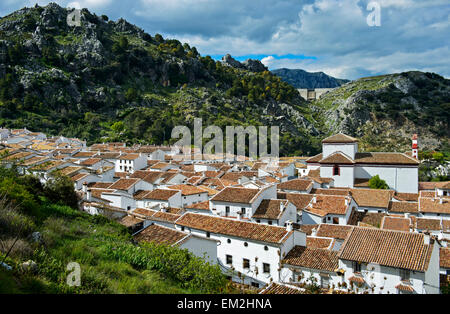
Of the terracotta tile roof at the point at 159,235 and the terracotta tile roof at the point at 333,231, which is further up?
the terracotta tile roof at the point at 159,235

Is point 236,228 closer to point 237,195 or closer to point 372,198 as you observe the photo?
point 237,195

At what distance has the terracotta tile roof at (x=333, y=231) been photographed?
20.2 meters

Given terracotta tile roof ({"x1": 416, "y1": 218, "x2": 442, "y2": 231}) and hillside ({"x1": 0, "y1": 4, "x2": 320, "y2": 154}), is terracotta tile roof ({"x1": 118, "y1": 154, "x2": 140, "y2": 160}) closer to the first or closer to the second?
hillside ({"x1": 0, "y1": 4, "x2": 320, "y2": 154})

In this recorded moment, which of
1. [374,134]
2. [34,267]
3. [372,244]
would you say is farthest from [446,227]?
[374,134]

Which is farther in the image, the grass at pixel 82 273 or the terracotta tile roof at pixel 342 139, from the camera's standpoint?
the terracotta tile roof at pixel 342 139

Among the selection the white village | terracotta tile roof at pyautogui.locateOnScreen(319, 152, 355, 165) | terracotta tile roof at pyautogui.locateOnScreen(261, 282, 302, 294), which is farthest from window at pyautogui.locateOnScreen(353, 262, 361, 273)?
→ terracotta tile roof at pyautogui.locateOnScreen(319, 152, 355, 165)

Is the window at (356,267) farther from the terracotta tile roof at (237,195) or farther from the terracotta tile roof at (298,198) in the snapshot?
the terracotta tile roof at (298,198)

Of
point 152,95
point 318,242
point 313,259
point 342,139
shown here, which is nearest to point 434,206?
point 342,139

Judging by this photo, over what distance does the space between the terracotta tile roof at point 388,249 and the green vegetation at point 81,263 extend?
844cm

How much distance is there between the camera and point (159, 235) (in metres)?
16.2

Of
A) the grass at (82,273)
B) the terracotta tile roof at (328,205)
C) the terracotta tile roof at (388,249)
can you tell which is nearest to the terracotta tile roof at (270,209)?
the terracotta tile roof at (328,205)

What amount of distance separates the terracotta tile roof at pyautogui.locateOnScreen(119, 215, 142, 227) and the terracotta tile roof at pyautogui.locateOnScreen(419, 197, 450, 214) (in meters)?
25.5

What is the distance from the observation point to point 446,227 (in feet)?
79.9

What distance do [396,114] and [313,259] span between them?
108166 mm
